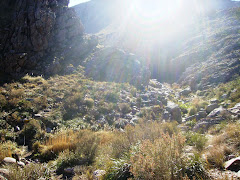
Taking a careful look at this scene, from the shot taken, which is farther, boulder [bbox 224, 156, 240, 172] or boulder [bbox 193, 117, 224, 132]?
boulder [bbox 193, 117, 224, 132]

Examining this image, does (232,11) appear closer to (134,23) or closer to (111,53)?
(134,23)

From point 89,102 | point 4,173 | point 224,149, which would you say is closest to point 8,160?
point 4,173

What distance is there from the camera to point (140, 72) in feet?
61.6

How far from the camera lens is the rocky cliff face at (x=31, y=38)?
14523 mm

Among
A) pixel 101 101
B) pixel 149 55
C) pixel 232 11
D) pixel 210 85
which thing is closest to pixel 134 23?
pixel 149 55

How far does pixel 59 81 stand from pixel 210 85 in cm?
1489

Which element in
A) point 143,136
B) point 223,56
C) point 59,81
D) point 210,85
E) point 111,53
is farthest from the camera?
point 111,53

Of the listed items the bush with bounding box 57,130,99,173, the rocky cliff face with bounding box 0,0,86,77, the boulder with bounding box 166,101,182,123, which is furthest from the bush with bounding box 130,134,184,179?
the rocky cliff face with bounding box 0,0,86,77

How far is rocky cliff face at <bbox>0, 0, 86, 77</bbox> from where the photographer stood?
14.5 m

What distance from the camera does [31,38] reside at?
1645 cm

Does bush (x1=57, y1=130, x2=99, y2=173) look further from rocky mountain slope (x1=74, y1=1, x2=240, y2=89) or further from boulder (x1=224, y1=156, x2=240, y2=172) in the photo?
rocky mountain slope (x1=74, y1=1, x2=240, y2=89)

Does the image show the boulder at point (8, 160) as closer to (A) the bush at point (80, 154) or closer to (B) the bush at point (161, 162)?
(A) the bush at point (80, 154)

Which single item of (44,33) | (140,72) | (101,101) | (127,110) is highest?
(44,33)

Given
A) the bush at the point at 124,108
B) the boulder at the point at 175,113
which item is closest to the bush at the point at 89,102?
the bush at the point at 124,108
